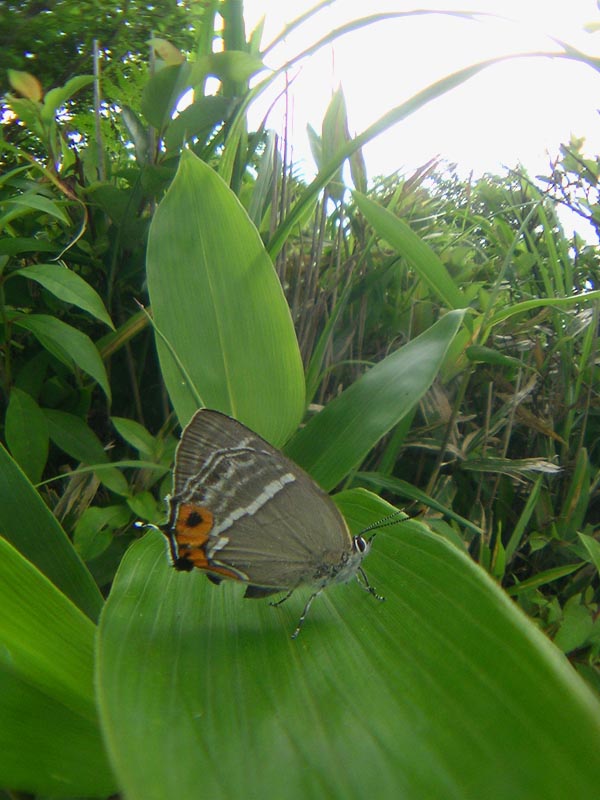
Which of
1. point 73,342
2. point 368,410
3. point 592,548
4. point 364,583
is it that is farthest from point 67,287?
point 592,548

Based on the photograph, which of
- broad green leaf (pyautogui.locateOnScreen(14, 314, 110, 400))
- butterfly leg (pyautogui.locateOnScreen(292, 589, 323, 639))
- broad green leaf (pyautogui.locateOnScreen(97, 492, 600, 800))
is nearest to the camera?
broad green leaf (pyautogui.locateOnScreen(97, 492, 600, 800))

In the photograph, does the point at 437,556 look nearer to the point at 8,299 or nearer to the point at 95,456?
the point at 95,456

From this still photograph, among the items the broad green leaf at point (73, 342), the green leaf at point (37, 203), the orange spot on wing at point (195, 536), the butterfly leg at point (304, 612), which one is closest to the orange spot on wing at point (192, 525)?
the orange spot on wing at point (195, 536)

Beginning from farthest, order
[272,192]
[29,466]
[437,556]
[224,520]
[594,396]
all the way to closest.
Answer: [594,396] → [272,192] → [29,466] → [224,520] → [437,556]

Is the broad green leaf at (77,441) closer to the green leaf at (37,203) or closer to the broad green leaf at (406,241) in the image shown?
the green leaf at (37,203)

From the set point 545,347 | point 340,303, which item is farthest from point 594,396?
point 340,303

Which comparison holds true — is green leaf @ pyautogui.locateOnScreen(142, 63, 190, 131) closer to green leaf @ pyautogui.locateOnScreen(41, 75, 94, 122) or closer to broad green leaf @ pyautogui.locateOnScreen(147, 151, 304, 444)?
green leaf @ pyautogui.locateOnScreen(41, 75, 94, 122)

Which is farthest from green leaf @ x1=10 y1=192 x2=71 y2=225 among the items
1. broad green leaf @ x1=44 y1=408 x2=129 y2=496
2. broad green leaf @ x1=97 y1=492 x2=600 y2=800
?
broad green leaf @ x1=97 y1=492 x2=600 y2=800
